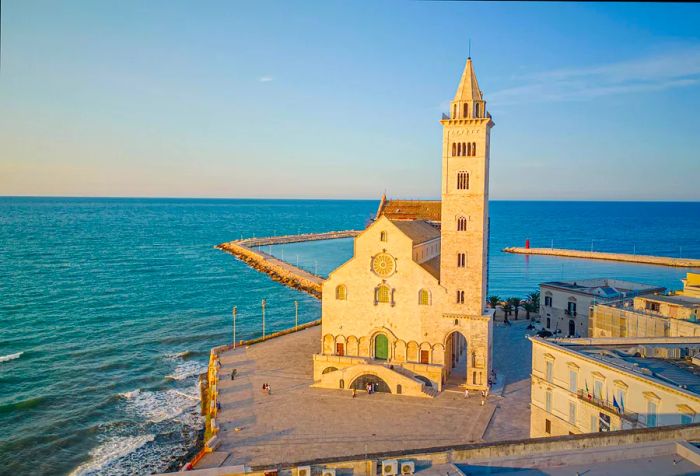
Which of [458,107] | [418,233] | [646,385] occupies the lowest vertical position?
[646,385]

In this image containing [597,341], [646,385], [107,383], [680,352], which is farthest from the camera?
[107,383]

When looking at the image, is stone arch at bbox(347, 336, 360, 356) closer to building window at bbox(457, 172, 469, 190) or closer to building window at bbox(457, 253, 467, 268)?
building window at bbox(457, 253, 467, 268)

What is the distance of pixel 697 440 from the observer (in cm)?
1622

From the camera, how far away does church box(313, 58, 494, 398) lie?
42125 mm

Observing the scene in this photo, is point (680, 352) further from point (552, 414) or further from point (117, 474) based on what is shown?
point (117, 474)

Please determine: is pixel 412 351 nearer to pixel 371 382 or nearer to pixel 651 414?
pixel 371 382

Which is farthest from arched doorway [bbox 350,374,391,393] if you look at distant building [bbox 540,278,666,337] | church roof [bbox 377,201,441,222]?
distant building [bbox 540,278,666,337]

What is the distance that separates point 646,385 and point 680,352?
21.3ft

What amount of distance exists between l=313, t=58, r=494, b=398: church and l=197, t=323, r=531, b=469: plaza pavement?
6.45 ft

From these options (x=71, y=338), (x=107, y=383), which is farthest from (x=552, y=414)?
(x=71, y=338)

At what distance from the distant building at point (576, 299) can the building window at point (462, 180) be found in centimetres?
1941

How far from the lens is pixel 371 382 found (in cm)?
4209

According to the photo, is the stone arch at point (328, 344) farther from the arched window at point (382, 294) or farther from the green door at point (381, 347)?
the arched window at point (382, 294)

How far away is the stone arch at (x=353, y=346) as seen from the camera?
4506 cm
